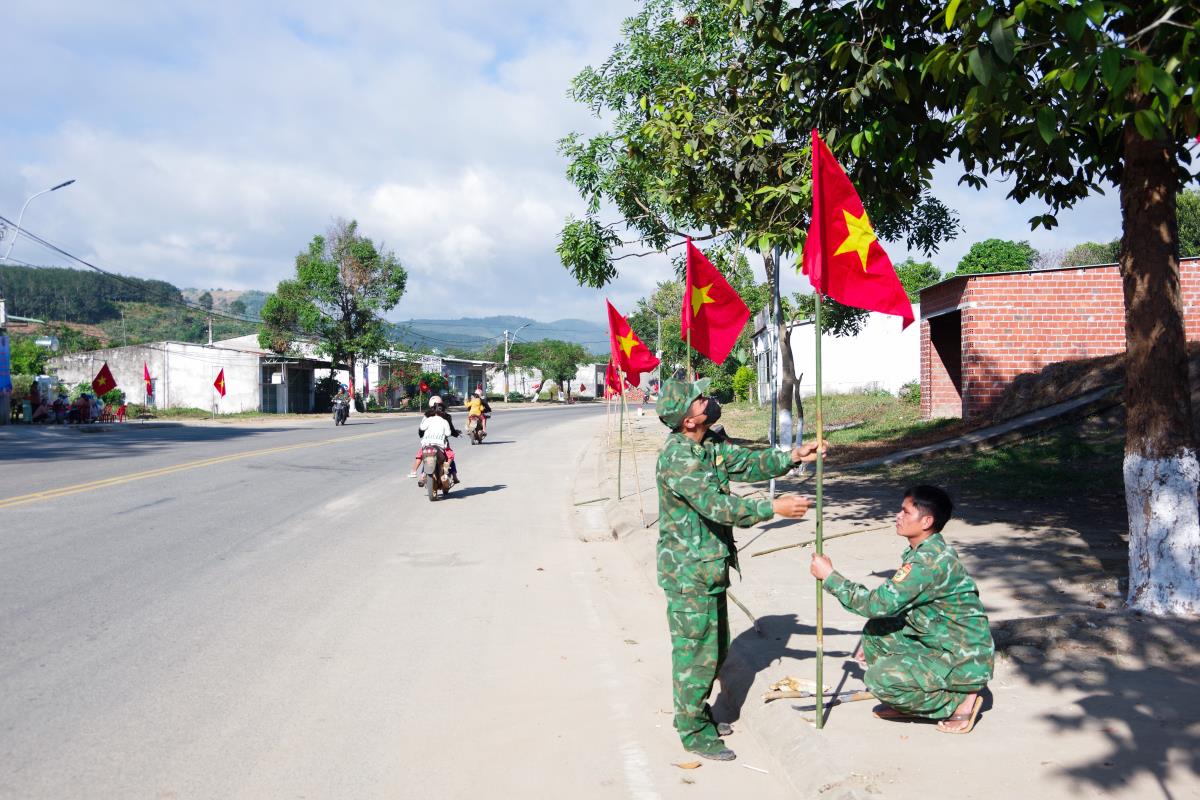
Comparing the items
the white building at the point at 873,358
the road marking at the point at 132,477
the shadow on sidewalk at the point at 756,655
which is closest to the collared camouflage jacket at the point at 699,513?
the shadow on sidewalk at the point at 756,655

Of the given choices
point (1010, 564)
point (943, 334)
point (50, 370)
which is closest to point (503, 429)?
point (943, 334)

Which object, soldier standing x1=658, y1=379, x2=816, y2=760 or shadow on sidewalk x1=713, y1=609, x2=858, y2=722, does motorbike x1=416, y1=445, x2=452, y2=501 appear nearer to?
shadow on sidewalk x1=713, y1=609, x2=858, y2=722

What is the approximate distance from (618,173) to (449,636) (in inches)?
428

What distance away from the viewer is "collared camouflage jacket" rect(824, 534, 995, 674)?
4469 mm

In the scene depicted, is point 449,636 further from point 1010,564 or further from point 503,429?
point 503,429

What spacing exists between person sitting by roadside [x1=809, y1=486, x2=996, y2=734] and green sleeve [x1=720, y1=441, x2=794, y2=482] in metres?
0.53

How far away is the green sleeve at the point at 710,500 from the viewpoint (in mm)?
4520

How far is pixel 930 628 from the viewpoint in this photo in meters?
4.58

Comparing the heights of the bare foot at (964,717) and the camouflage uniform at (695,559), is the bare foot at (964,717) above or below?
below

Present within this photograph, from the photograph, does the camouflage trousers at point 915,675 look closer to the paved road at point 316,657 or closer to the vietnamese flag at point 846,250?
the paved road at point 316,657

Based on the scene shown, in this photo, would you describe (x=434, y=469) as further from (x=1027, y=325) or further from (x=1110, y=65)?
(x=1027, y=325)

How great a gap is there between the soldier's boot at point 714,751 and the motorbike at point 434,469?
10215 mm

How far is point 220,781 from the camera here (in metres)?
4.20

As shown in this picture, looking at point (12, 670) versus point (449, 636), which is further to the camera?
point (449, 636)
